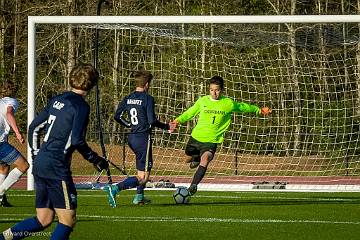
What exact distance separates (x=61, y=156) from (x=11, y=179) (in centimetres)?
651

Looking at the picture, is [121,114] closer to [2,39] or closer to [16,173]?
[16,173]

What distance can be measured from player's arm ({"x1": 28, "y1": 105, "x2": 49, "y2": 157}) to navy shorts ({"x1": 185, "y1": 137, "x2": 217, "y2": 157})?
7074 millimetres

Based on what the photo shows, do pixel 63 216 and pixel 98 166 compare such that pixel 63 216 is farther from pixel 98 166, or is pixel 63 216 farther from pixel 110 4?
pixel 110 4

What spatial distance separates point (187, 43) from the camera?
25.7m

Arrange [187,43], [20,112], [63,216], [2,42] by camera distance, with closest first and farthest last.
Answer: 1. [63,216]
2. [187,43]
3. [20,112]
4. [2,42]

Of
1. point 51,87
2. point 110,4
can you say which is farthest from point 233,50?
point 110,4

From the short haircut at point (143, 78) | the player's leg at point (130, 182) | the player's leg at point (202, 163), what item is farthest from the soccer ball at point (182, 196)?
the short haircut at point (143, 78)

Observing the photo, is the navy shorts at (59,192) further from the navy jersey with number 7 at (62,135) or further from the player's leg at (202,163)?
the player's leg at (202,163)

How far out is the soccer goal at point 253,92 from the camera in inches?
889

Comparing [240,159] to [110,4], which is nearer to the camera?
[240,159]

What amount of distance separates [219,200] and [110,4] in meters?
23.2

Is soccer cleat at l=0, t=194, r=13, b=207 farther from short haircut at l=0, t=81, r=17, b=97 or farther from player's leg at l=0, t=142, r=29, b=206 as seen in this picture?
short haircut at l=0, t=81, r=17, b=97

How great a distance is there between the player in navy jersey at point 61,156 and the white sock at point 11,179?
20.0 feet

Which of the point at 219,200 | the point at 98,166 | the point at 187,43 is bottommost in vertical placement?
the point at 219,200
